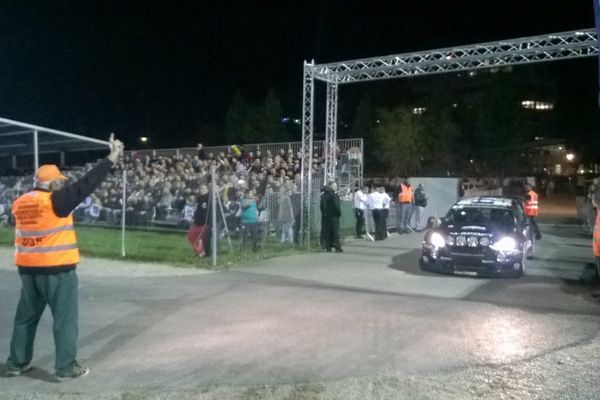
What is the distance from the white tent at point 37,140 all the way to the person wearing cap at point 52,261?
617 cm

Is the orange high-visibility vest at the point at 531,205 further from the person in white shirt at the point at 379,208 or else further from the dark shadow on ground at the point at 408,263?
the person in white shirt at the point at 379,208

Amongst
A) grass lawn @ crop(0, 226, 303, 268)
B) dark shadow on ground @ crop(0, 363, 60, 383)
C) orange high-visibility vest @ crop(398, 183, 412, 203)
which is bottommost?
dark shadow on ground @ crop(0, 363, 60, 383)

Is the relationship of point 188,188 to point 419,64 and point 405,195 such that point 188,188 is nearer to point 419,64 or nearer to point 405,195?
point 405,195

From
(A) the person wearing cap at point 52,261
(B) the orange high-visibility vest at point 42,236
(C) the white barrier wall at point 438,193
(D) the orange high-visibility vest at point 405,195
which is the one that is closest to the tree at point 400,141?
(C) the white barrier wall at point 438,193

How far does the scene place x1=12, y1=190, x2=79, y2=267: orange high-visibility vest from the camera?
19.6ft

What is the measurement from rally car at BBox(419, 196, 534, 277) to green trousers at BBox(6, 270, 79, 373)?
803cm

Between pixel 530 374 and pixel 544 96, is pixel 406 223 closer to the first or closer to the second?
pixel 530 374

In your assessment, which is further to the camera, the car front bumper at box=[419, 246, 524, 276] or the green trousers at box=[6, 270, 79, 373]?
the car front bumper at box=[419, 246, 524, 276]

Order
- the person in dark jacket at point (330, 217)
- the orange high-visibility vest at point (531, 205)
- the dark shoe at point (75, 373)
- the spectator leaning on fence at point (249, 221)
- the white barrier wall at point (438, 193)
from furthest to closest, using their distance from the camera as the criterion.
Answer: the white barrier wall at point (438, 193) < the orange high-visibility vest at point (531, 205) < the spectator leaning on fence at point (249, 221) < the person in dark jacket at point (330, 217) < the dark shoe at point (75, 373)

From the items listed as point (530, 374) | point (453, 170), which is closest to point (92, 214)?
point (530, 374)

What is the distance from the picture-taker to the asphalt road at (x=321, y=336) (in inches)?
236

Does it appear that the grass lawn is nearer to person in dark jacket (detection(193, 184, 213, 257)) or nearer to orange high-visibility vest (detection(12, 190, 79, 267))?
person in dark jacket (detection(193, 184, 213, 257))

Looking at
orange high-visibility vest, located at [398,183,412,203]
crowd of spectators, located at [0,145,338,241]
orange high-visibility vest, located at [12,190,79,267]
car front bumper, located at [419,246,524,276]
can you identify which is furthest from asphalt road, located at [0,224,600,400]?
orange high-visibility vest, located at [398,183,412,203]

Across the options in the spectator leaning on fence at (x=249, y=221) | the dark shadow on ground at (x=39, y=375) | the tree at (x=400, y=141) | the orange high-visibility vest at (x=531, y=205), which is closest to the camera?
the dark shadow on ground at (x=39, y=375)
